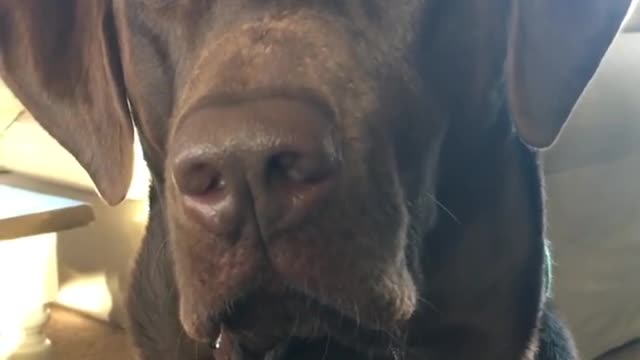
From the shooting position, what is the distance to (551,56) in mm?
1154

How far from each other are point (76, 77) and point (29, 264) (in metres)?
1.42

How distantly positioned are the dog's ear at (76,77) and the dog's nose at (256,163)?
0.38 metres

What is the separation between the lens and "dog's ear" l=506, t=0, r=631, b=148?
1143 millimetres

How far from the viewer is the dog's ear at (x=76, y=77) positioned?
1270 mm

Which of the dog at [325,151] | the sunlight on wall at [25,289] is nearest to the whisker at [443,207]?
the dog at [325,151]

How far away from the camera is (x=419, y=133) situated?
3.59 ft

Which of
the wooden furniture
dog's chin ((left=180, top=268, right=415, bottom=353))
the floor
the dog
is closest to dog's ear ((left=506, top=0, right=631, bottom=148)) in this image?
the dog

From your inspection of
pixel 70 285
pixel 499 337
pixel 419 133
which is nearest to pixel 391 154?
pixel 419 133

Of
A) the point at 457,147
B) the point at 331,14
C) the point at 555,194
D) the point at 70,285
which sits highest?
the point at 331,14

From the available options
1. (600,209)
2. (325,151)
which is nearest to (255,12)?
(325,151)

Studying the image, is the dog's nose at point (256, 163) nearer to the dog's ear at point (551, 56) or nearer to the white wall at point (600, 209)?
the dog's ear at point (551, 56)

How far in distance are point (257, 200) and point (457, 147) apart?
0.36 metres

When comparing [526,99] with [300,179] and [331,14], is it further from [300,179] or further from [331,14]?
[300,179]

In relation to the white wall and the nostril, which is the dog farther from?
the white wall
